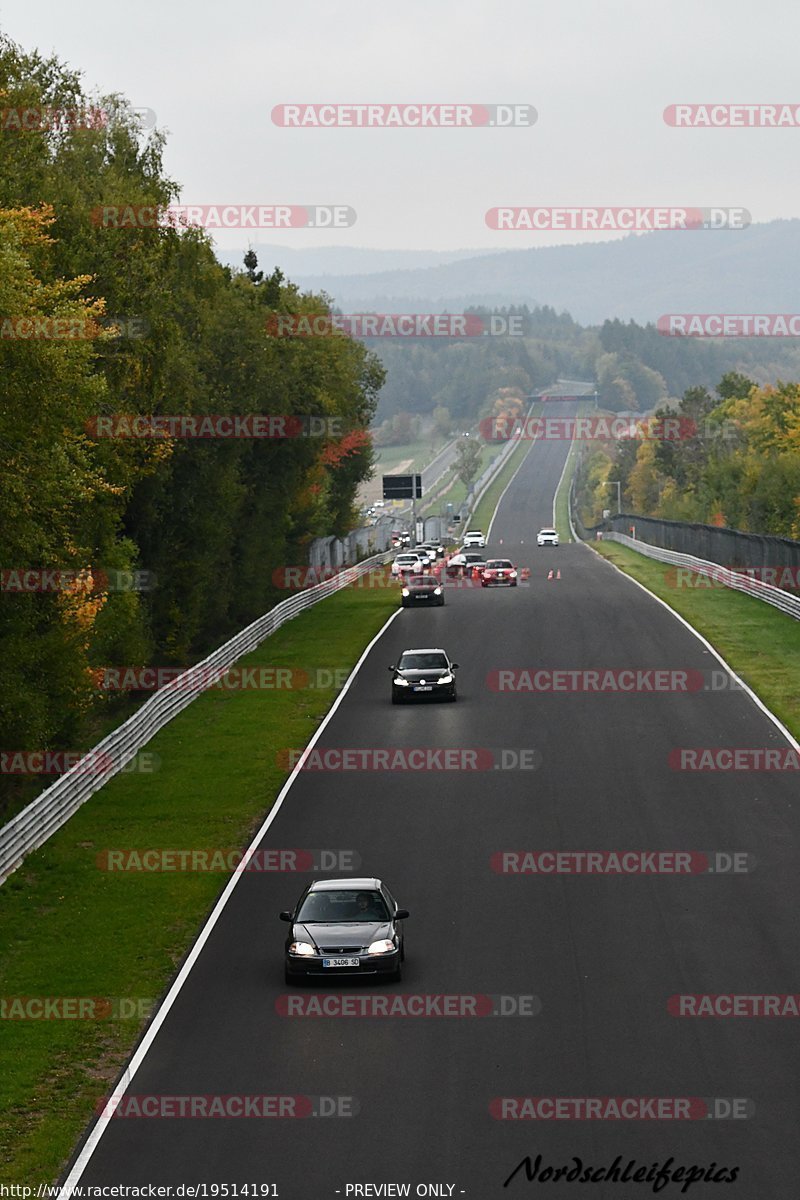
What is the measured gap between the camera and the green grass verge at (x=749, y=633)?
43.7 meters

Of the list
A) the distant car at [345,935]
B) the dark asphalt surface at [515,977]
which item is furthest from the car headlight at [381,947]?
the dark asphalt surface at [515,977]

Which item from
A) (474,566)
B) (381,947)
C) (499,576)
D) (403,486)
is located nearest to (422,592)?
(499,576)

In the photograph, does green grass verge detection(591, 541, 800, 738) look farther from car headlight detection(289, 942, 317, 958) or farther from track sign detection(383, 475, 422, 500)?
track sign detection(383, 475, 422, 500)

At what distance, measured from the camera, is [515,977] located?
21.1 metres

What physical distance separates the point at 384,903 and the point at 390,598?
2041 inches

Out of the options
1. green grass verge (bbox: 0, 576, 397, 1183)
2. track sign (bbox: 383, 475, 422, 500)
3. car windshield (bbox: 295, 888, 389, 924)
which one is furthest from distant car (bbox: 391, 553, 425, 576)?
car windshield (bbox: 295, 888, 389, 924)

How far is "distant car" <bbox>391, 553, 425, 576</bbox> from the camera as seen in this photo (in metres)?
85.3

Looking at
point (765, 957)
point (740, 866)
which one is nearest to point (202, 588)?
point (740, 866)

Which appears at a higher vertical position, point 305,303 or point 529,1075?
point 305,303

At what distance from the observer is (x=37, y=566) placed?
32.8 meters

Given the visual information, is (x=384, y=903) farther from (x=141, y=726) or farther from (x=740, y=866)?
(x=141, y=726)

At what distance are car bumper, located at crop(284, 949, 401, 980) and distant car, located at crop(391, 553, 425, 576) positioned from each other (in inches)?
2493

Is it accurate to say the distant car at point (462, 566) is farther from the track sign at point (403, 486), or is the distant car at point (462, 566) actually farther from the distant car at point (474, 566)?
the track sign at point (403, 486)

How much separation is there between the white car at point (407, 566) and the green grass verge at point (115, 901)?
3770cm
